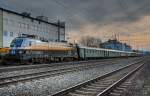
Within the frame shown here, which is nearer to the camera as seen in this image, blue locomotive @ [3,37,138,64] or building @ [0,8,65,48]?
blue locomotive @ [3,37,138,64]

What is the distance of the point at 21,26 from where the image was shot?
64.1 m

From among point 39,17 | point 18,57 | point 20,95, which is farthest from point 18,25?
point 20,95

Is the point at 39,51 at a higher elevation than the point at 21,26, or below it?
below

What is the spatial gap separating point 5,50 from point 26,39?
9.39 feet

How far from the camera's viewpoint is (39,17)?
256ft

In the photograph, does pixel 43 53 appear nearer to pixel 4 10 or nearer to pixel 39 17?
pixel 4 10

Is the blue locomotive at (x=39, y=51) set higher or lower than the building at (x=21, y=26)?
lower

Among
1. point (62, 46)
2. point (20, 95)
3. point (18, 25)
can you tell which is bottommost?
point (20, 95)

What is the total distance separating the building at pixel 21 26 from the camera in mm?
57406

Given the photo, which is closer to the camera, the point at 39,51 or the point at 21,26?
the point at 39,51

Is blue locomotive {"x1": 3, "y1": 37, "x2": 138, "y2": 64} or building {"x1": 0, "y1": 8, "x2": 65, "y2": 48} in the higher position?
building {"x1": 0, "y1": 8, "x2": 65, "y2": 48}

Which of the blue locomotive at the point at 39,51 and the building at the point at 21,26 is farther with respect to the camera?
the building at the point at 21,26

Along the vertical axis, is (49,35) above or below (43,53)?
above

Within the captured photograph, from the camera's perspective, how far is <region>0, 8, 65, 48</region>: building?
57.4 m
